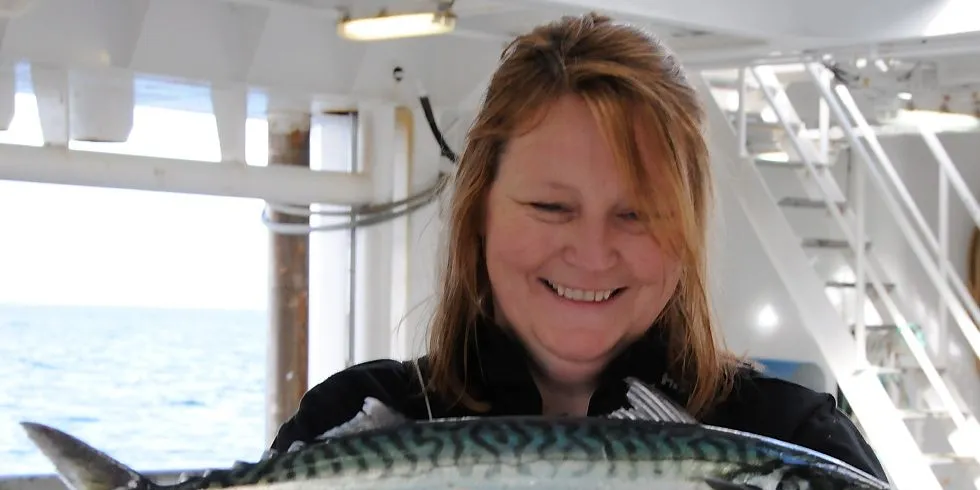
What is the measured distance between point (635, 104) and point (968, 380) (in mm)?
4287

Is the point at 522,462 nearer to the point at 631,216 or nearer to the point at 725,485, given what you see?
the point at 725,485

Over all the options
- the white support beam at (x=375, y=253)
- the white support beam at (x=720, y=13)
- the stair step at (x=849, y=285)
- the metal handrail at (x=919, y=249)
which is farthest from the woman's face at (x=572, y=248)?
the stair step at (x=849, y=285)

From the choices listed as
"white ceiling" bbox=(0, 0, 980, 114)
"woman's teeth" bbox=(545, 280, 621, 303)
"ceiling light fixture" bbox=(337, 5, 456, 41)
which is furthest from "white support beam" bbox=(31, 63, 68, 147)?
"woman's teeth" bbox=(545, 280, 621, 303)

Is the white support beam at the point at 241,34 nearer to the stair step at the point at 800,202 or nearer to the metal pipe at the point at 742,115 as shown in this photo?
the metal pipe at the point at 742,115

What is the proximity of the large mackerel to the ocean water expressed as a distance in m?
5.56

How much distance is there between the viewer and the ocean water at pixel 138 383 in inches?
475

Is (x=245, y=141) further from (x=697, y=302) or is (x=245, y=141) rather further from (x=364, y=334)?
(x=697, y=302)

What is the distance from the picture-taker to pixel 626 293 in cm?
115

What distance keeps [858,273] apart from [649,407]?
3036 mm

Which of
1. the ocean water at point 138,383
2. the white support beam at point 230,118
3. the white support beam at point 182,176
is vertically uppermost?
the white support beam at point 230,118

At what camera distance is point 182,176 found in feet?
9.86

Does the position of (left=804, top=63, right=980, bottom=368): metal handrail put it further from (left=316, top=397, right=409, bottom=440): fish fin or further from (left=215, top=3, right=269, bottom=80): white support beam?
(left=316, top=397, right=409, bottom=440): fish fin

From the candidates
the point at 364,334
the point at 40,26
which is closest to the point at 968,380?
the point at 364,334

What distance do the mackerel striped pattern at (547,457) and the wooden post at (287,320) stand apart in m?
2.72
